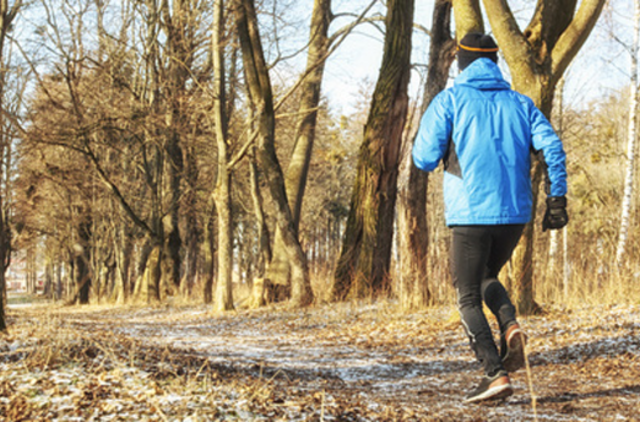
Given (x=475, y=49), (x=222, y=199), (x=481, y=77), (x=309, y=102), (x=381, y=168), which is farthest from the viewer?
(x=309, y=102)

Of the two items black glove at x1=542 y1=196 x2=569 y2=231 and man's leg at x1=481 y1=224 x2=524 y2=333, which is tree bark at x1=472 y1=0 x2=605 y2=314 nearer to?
black glove at x1=542 y1=196 x2=569 y2=231

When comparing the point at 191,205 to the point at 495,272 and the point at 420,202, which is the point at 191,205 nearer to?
the point at 420,202

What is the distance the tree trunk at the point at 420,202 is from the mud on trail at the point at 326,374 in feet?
2.45

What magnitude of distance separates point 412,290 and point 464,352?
290 cm

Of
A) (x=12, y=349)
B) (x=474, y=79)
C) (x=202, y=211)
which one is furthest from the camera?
(x=202, y=211)

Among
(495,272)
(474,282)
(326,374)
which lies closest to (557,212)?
(495,272)

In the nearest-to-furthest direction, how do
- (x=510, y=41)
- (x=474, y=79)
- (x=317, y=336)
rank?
(x=474, y=79)
(x=510, y=41)
(x=317, y=336)

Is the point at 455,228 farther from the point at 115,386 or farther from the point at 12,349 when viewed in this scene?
the point at 12,349

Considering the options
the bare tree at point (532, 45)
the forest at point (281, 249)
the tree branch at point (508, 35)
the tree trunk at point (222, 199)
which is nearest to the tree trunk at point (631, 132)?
the forest at point (281, 249)

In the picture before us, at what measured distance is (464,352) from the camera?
262 inches

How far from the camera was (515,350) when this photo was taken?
3879 mm

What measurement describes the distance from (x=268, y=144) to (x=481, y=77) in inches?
348

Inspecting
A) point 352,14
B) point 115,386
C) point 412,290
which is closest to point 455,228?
point 115,386

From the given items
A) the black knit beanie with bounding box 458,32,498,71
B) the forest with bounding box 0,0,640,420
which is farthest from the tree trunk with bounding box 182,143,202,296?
the black knit beanie with bounding box 458,32,498,71
